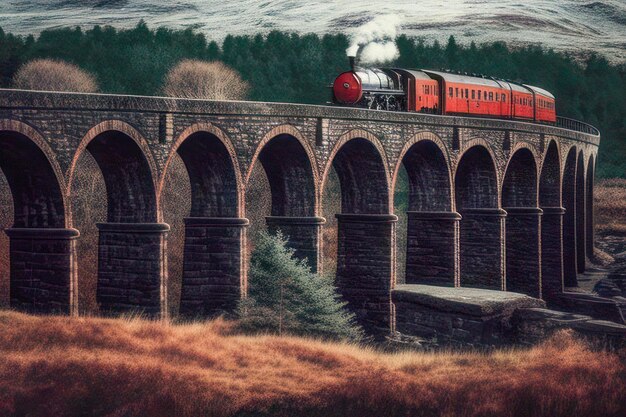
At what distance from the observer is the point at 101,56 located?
7338 cm

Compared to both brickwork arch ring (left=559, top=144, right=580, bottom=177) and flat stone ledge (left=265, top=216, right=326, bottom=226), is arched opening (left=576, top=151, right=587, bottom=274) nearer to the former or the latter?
brickwork arch ring (left=559, top=144, right=580, bottom=177)

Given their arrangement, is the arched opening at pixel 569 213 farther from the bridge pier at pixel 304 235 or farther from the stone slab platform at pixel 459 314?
the bridge pier at pixel 304 235

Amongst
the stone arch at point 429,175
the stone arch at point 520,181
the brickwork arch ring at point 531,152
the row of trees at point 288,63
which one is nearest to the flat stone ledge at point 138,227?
the stone arch at point 429,175

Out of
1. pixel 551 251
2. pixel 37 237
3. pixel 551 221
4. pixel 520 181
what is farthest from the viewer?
pixel 551 221

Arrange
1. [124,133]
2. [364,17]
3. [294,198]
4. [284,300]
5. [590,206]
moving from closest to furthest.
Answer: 1. [124,133]
2. [284,300]
3. [294,198]
4. [590,206]
5. [364,17]

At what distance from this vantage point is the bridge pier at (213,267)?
28.7 m

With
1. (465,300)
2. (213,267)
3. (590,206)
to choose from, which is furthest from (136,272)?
(590,206)

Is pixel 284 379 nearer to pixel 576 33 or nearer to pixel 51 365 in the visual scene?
pixel 51 365

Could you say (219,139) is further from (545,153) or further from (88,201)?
(88,201)

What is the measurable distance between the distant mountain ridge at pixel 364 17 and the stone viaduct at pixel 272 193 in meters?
Answer: 80.7

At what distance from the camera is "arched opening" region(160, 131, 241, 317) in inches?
1129

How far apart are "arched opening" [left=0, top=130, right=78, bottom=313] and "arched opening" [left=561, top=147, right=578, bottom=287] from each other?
2998 cm

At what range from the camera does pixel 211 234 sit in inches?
1138

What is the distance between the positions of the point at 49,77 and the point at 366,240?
36184 millimetres
